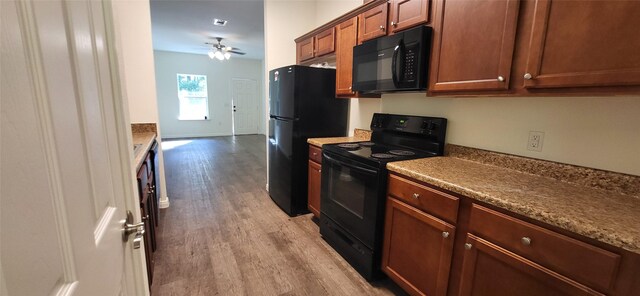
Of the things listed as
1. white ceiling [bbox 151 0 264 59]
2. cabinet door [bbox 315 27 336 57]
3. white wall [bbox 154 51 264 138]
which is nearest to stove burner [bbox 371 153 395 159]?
cabinet door [bbox 315 27 336 57]

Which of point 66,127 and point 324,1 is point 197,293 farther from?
point 324,1

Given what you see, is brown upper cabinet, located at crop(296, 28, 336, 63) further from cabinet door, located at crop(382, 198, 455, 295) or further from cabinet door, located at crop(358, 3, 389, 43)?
cabinet door, located at crop(382, 198, 455, 295)

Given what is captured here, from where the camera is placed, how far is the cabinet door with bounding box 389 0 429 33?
1720 millimetres

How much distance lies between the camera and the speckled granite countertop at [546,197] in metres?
0.92

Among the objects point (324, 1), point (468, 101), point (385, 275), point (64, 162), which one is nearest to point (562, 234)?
point (468, 101)

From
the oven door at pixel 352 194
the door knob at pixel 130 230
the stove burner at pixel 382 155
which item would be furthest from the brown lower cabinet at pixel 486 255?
the door knob at pixel 130 230

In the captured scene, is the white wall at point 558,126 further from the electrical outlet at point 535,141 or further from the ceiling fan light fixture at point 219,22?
the ceiling fan light fixture at point 219,22

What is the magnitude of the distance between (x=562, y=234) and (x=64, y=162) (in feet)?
4.60

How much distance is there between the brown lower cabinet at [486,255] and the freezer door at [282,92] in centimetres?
145

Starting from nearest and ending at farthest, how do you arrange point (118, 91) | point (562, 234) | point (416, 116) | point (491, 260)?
1. point (118, 91)
2. point (562, 234)
3. point (491, 260)
4. point (416, 116)

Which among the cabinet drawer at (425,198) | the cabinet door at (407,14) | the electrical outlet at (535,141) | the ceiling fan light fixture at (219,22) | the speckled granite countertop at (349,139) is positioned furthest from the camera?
the ceiling fan light fixture at (219,22)

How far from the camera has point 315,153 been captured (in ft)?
8.75

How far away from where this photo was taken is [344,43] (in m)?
2.48

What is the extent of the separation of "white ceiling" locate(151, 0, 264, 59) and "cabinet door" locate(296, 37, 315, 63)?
1.20 metres
